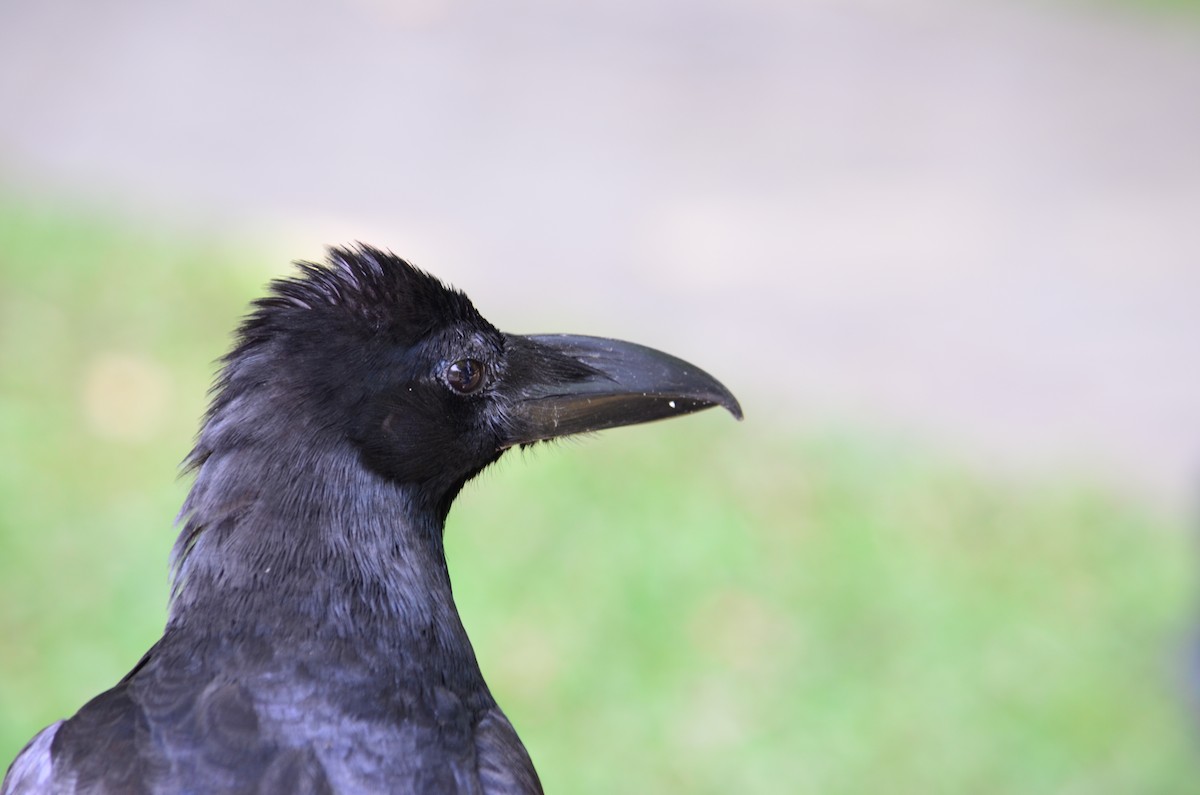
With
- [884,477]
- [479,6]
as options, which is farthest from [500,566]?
[479,6]

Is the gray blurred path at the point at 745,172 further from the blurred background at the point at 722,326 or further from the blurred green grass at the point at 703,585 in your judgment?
the blurred green grass at the point at 703,585

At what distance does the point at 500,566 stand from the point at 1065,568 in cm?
246

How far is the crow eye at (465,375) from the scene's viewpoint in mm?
2686

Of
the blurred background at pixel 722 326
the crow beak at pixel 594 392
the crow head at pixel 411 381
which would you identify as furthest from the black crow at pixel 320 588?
the blurred background at pixel 722 326

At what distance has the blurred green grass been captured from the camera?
505 centimetres

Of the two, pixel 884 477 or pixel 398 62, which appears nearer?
pixel 884 477

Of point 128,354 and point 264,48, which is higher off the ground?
point 264,48

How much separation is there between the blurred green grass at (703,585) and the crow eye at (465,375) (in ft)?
8.17

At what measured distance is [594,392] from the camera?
2.77m

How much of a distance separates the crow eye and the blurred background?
2.49 metres

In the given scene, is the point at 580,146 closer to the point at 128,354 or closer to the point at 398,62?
the point at 398,62

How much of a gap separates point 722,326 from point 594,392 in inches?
181

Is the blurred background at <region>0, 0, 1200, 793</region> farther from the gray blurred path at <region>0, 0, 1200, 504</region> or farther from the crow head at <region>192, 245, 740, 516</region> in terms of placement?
the crow head at <region>192, 245, 740, 516</region>

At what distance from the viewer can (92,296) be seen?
6.66 meters
